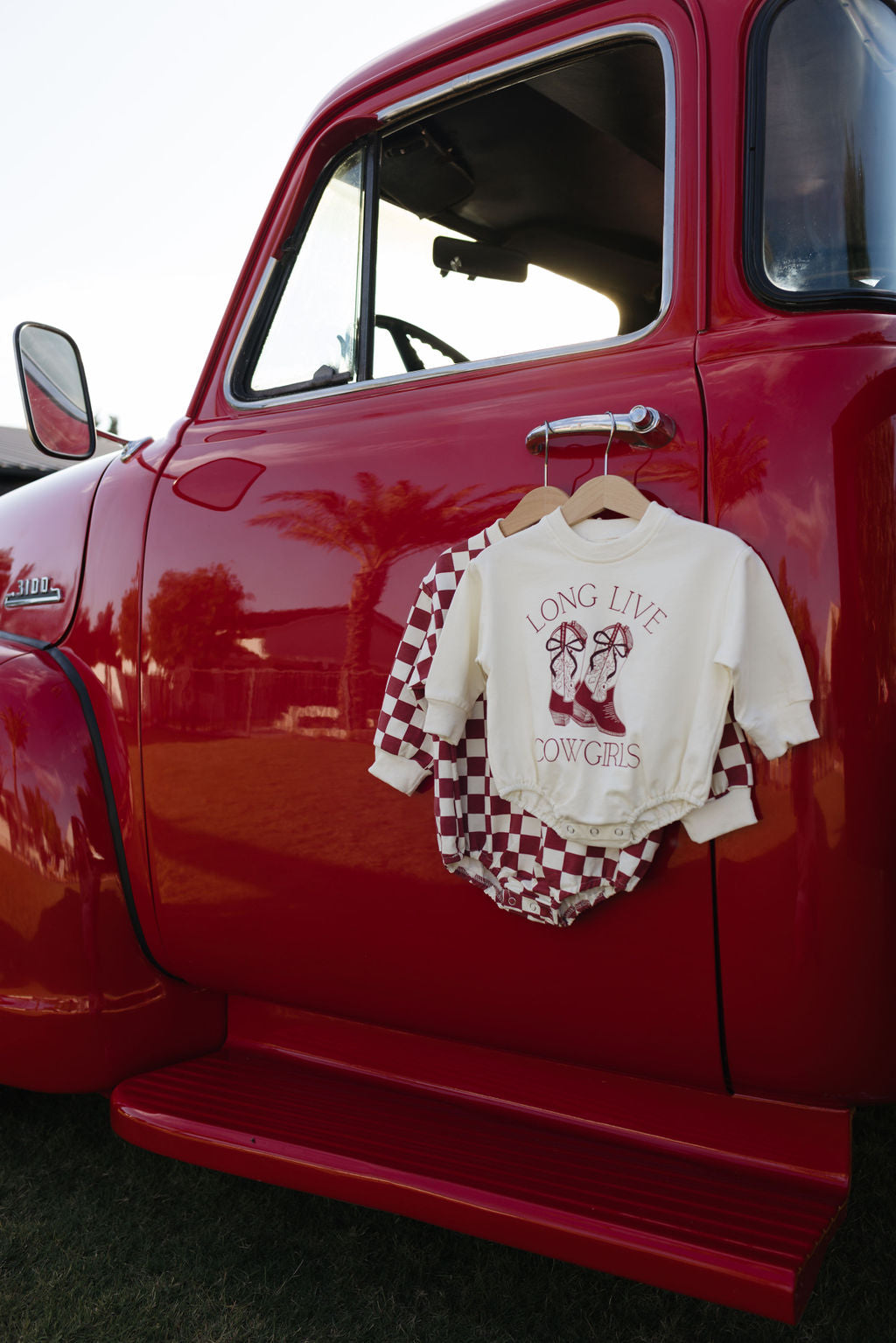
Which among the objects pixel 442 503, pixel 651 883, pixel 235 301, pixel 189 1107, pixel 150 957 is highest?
pixel 235 301

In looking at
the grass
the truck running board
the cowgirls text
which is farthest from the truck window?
the grass

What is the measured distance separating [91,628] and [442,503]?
0.81m

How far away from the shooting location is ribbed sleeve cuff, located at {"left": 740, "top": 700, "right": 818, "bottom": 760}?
1359 mm

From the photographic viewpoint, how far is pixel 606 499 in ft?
4.96

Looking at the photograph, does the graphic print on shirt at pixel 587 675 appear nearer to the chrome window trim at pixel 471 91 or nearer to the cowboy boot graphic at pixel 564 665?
the cowboy boot graphic at pixel 564 665

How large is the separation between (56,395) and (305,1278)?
1.81 metres

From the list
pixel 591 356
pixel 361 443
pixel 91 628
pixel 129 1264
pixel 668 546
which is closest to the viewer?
pixel 668 546

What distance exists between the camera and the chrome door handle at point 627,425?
4.94 ft

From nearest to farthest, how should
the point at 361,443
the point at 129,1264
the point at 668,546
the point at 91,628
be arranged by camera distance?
the point at 668,546 → the point at 361,443 → the point at 129,1264 → the point at 91,628

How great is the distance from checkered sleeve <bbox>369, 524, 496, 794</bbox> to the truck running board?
1.63 ft

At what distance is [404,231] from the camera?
6.97ft

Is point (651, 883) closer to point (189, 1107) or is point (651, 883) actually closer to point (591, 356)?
point (591, 356)

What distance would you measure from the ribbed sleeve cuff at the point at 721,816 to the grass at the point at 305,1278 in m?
0.92

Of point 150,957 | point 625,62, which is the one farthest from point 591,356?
point 150,957
